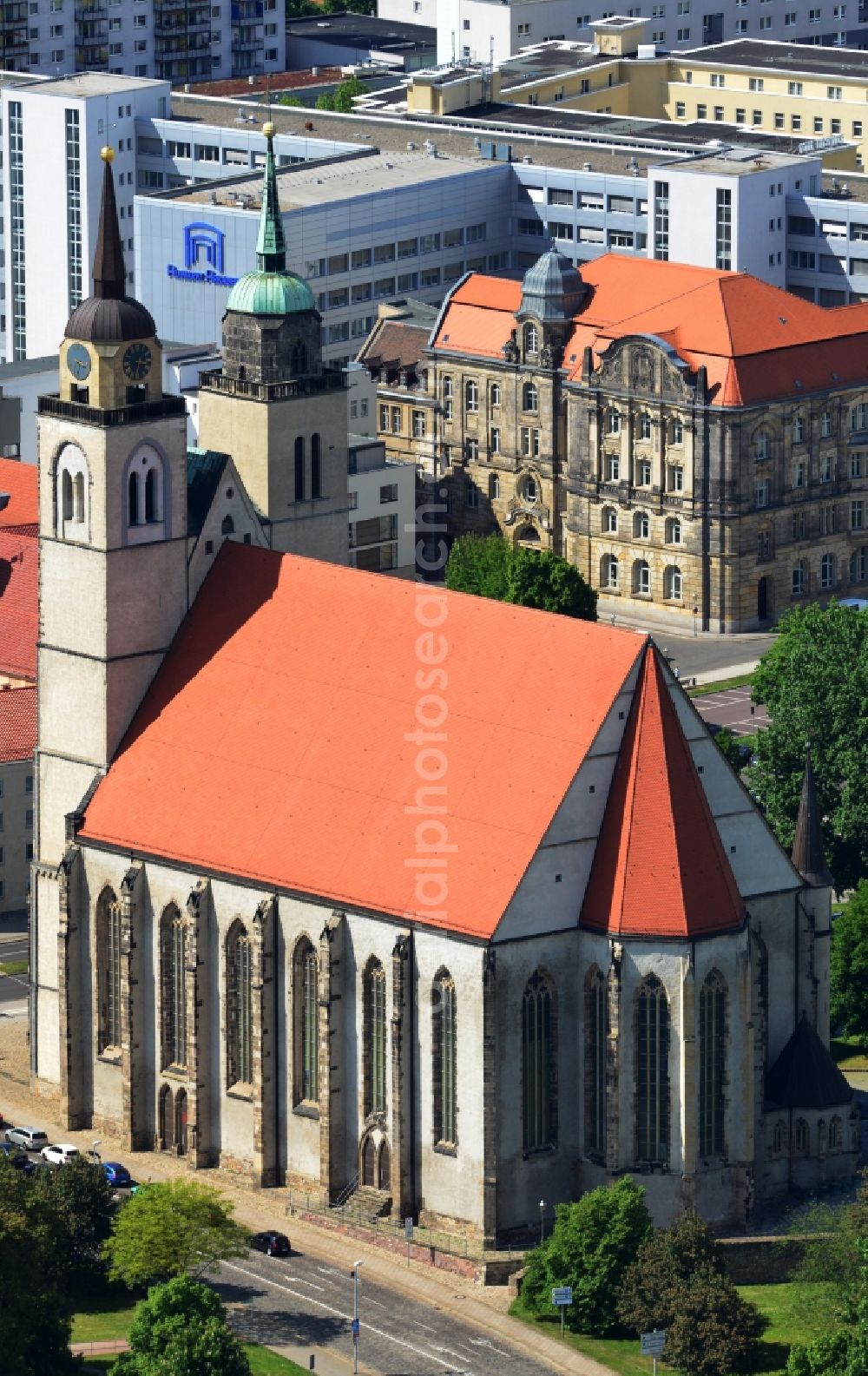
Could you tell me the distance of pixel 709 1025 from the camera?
19700 centimetres

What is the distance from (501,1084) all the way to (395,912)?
8274 mm

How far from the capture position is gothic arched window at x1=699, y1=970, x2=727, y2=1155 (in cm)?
19662

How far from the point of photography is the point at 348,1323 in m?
192

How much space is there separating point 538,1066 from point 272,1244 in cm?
1330

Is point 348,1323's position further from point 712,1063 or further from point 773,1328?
point 712,1063

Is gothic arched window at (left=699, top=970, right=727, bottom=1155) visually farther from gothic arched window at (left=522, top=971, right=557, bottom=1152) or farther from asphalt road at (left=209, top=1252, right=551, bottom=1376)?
asphalt road at (left=209, top=1252, right=551, bottom=1376)

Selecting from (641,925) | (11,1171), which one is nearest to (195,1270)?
(11,1171)

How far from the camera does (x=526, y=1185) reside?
19825 centimetres

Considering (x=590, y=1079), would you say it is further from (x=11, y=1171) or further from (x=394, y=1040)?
(x=11, y=1171)

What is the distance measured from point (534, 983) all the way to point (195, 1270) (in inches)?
711

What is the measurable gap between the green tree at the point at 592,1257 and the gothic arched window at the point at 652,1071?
189 inches

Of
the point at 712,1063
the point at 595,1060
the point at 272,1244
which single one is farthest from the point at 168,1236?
the point at 712,1063

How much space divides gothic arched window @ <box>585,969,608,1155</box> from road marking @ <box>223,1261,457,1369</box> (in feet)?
42.3

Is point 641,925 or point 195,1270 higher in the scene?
point 641,925
